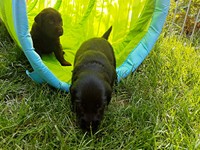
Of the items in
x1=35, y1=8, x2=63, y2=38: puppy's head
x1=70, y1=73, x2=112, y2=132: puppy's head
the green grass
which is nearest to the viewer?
x1=70, y1=73, x2=112, y2=132: puppy's head

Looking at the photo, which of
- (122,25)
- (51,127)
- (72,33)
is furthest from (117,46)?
(51,127)

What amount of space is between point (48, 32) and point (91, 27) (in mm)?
959

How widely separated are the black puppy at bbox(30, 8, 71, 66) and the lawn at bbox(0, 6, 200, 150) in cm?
23

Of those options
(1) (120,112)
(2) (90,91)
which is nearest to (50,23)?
(1) (120,112)

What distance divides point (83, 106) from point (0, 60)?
1.44m

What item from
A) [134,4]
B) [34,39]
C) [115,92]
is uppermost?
[134,4]

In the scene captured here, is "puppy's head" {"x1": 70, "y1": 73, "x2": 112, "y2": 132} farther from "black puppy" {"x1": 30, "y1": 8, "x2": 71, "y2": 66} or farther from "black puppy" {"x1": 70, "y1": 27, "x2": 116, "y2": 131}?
"black puppy" {"x1": 30, "y1": 8, "x2": 71, "y2": 66}

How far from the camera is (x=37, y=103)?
2953 mm

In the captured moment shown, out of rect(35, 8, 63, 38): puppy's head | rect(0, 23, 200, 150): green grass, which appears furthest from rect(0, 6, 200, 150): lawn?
rect(35, 8, 63, 38): puppy's head

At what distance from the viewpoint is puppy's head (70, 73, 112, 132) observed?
2.43m

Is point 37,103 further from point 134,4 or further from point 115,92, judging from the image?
point 134,4

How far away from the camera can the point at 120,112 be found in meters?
2.95

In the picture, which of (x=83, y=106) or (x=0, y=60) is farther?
(x=0, y=60)

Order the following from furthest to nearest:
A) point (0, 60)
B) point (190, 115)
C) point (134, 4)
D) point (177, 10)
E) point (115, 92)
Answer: point (177, 10), point (134, 4), point (0, 60), point (115, 92), point (190, 115)
